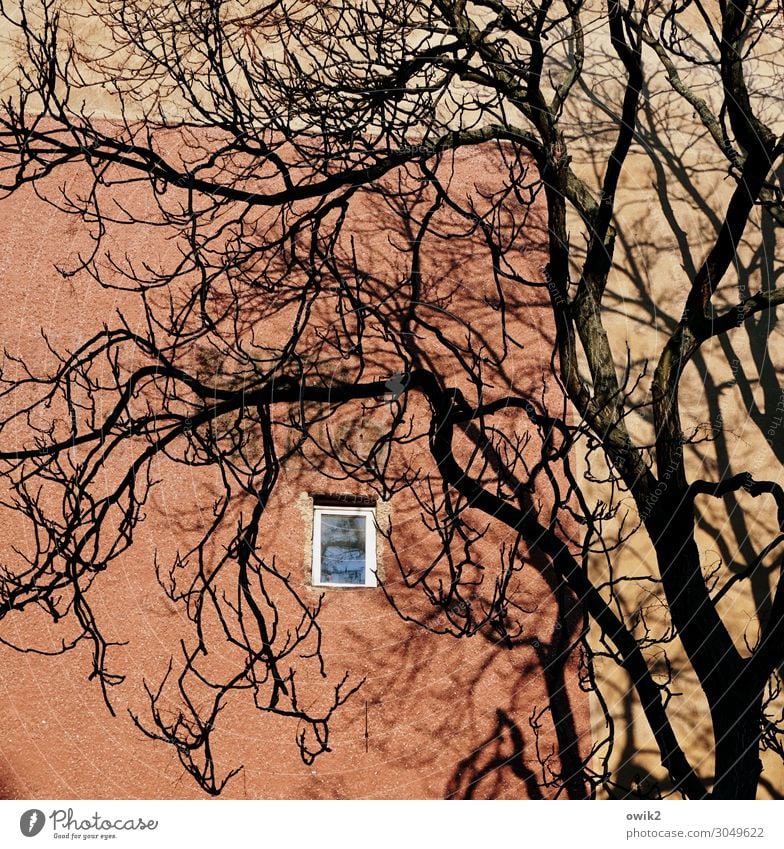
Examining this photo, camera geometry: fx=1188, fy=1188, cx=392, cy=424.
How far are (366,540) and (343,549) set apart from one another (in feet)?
0.47

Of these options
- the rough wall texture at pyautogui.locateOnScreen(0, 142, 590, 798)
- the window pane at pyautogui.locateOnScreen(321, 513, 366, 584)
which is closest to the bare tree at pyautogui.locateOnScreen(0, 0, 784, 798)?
the rough wall texture at pyautogui.locateOnScreen(0, 142, 590, 798)

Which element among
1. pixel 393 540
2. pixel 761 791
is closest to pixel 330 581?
pixel 393 540

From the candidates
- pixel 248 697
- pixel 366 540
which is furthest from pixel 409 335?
pixel 248 697

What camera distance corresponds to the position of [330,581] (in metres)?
6.28

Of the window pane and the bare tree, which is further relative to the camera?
the window pane

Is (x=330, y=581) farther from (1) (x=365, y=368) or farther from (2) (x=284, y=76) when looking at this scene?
(2) (x=284, y=76)

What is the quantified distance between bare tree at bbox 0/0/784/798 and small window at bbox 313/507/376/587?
0.17 metres

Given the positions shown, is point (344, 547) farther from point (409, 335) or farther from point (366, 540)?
point (409, 335)

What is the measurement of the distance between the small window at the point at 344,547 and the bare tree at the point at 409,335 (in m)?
0.17

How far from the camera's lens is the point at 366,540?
6441mm

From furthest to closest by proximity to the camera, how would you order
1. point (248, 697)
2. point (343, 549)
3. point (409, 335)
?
point (409, 335) < point (343, 549) < point (248, 697)

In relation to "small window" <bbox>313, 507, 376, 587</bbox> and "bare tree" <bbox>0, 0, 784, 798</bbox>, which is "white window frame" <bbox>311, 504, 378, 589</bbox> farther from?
"bare tree" <bbox>0, 0, 784, 798</bbox>

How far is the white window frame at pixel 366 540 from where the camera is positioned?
6.26 metres

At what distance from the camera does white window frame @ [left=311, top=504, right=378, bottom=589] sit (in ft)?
20.5
